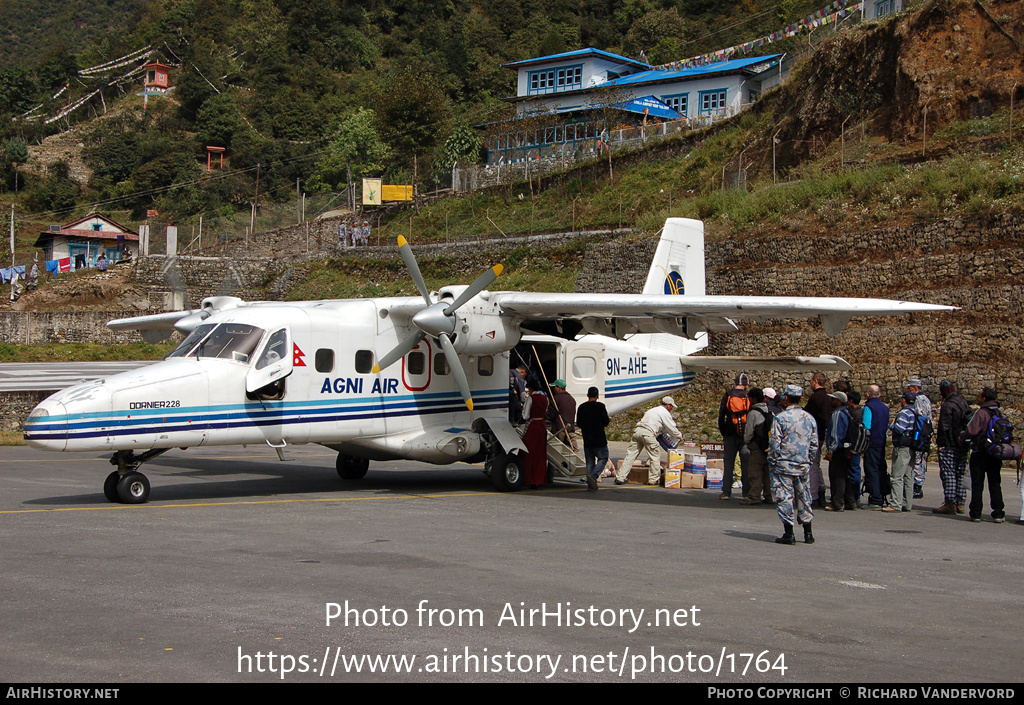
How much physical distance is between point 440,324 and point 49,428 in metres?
6.04

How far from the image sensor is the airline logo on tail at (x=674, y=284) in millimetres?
20419

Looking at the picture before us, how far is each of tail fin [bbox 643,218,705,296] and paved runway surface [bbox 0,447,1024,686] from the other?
7204 mm

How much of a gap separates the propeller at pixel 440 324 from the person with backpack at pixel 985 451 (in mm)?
7633

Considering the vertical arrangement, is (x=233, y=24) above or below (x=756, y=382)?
above

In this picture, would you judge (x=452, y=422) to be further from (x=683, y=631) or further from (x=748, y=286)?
(x=748, y=286)

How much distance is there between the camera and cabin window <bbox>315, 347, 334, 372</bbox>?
14.7m

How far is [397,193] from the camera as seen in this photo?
58562 millimetres

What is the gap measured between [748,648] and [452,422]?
34.9ft

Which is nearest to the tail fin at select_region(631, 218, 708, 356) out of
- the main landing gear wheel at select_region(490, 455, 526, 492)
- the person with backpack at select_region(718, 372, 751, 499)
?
the person with backpack at select_region(718, 372, 751, 499)

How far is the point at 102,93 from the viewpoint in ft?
413

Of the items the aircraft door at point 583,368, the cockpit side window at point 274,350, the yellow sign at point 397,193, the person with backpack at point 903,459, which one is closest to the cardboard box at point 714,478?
the aircraft door at point 583,368

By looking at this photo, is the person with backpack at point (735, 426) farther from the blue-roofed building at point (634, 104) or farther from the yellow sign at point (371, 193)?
the yellow sign at point (371, 193)
